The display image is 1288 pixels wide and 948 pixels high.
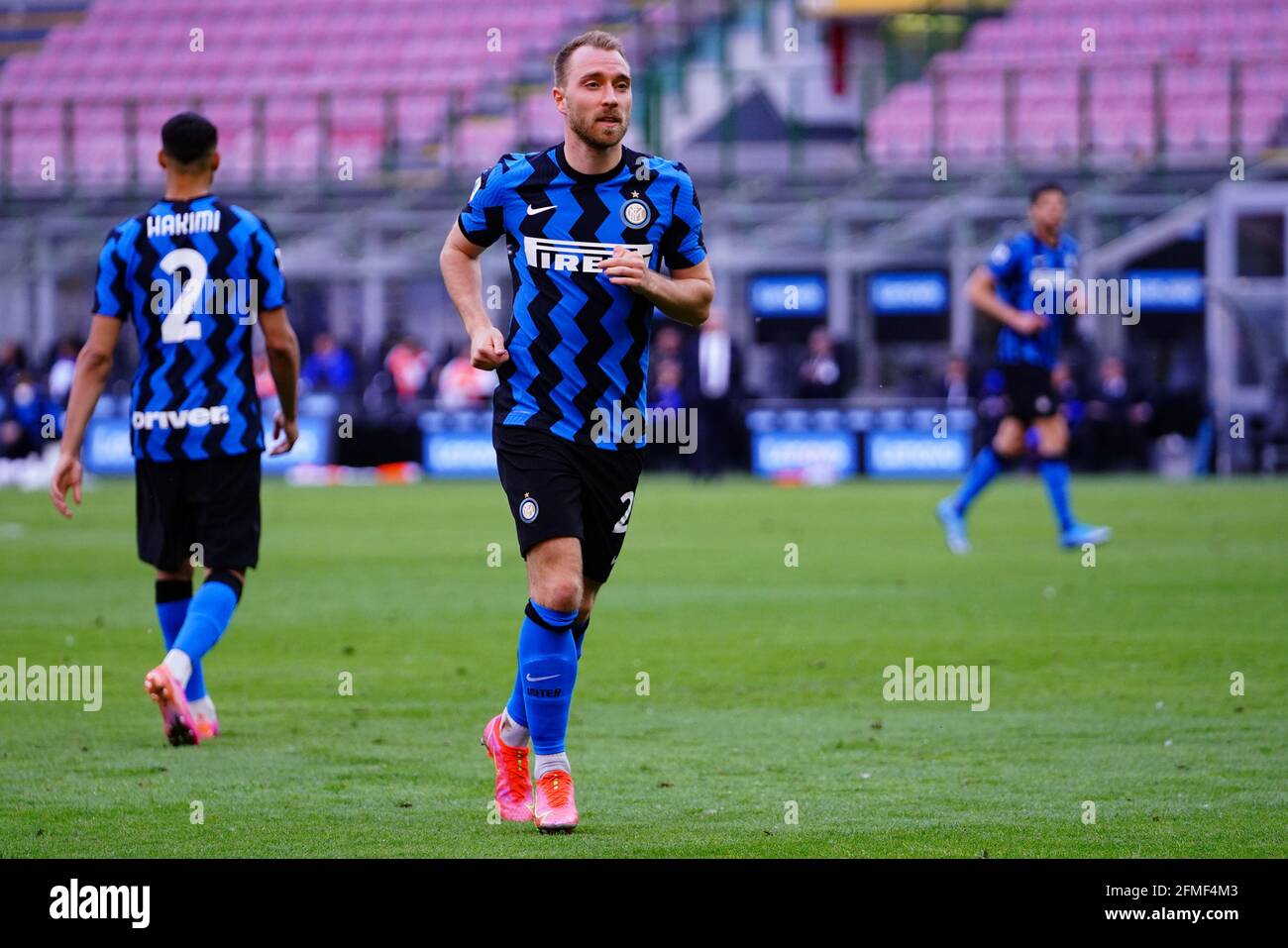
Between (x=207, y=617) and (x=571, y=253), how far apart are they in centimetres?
240

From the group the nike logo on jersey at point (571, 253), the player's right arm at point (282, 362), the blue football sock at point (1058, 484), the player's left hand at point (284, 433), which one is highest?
the nike logo on jersey at point (571, 253)

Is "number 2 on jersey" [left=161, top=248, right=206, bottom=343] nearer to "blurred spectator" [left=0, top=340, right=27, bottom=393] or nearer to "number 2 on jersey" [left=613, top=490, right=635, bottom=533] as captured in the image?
"number 2 on jersey" [left=613, top=490, right=635, bottom=533]

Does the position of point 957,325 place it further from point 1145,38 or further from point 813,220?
point 1145,38

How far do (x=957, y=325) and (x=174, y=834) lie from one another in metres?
23.6

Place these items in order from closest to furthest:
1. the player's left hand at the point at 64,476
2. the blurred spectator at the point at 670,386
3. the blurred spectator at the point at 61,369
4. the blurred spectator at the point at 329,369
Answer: the player's left hand at the point at 64,476 → the blurred spectator at the point at 670,386 → the blurred spectator at the point at 61,369 → the blurred spectator at the point at 329,369

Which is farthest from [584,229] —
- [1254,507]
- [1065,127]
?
[1065,127]

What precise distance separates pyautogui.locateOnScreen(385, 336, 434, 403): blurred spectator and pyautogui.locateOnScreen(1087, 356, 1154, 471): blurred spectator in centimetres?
917

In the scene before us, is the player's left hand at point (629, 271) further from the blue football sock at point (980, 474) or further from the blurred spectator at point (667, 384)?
the blurred spectator at point (667, 384)

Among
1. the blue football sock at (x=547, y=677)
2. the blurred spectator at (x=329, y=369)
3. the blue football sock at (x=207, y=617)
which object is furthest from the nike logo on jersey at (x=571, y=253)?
the blurred spectator at (x=329, y=369)

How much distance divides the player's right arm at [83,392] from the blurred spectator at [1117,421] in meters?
20.2

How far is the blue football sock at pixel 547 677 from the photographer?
5887 mm

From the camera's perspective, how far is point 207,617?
24.6 feet


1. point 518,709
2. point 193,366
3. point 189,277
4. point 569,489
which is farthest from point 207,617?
point 569,489
